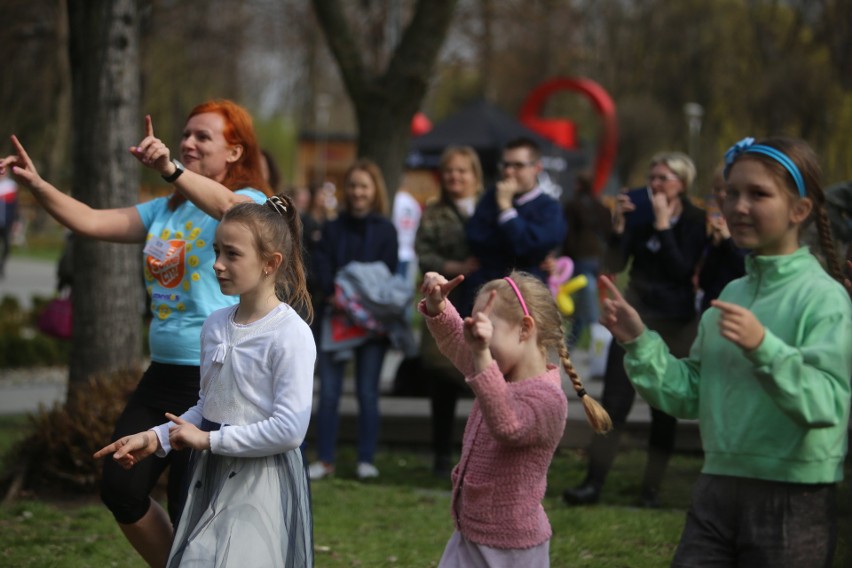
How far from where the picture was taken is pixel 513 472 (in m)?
3.43

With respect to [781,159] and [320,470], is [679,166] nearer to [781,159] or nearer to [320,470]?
[320,470]

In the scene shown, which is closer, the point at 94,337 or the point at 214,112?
the point at 214,112

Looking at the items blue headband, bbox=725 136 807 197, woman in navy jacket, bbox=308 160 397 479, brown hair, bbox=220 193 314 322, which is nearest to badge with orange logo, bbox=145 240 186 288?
brown hair, bbox=220 193 314 322

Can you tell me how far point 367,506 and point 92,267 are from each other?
2.10m

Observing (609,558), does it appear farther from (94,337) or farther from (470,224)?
(94,337)

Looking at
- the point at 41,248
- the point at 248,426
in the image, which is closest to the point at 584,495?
the point at 248,426

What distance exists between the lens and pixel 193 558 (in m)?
3.47

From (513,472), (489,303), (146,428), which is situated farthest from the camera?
(146,428)

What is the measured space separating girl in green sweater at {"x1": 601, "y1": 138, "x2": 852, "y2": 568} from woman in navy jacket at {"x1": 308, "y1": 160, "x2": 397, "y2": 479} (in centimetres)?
420

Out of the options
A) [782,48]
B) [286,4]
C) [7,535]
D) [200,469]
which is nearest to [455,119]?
[286,4]

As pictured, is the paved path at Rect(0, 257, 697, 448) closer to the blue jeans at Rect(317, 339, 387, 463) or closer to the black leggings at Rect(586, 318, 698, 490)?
the black leggings at Rect(586, 318, 698, 490)

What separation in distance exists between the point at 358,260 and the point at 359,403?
878 millimetres

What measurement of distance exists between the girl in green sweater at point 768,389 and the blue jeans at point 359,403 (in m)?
4.18

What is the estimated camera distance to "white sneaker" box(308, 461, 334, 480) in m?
7.12
